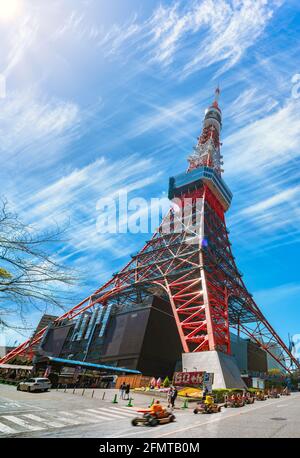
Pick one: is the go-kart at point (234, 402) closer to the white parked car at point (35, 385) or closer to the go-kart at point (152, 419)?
the go-kart at point (152, 419)

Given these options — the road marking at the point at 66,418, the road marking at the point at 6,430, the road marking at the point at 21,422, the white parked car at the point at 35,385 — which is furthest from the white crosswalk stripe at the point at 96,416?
the white parked car at the point at 35,385

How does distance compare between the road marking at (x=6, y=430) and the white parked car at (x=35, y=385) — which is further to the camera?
the white parked car at (x=35, y=385)

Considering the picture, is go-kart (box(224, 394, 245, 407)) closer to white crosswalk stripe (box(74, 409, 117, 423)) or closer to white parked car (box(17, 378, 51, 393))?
white crosswalk stripe (box(74, 409, 117, 423))

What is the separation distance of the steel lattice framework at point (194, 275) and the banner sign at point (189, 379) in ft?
17.5

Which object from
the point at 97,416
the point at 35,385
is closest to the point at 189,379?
the point at 35,385

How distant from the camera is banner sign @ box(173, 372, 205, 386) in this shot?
1100 inches

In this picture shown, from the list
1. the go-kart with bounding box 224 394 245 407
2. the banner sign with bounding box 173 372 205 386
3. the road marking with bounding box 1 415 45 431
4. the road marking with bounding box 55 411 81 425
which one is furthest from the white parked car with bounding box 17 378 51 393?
the go-kart with bounding box 224 394 245 407

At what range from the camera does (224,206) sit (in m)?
76.0

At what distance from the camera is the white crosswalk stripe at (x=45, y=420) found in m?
10.8

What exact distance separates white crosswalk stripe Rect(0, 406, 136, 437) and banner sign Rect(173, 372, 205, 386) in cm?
1416
